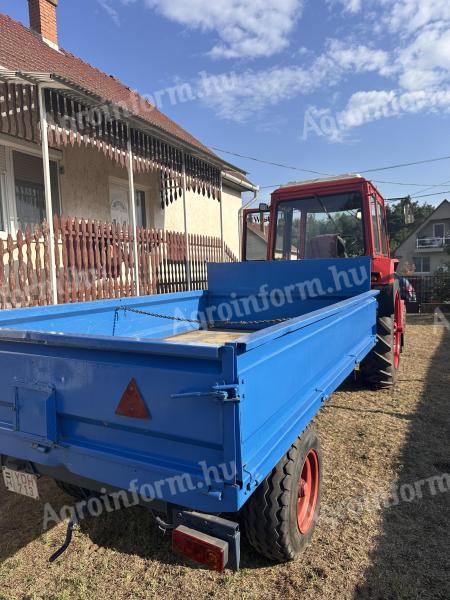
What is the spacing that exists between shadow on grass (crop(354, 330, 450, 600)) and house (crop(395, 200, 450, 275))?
3863 centimetres

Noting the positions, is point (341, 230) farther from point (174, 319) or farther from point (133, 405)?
point (133, 405)

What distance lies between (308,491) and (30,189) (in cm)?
661

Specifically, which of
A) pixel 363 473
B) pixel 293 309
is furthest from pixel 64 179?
pixel 363 473

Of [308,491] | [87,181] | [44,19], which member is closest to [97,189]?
[87,181]

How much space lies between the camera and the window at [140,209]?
31.4 ft

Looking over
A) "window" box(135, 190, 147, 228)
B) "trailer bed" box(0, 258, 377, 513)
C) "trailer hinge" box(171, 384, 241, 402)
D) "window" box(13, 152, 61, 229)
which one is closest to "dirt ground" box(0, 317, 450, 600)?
"trailer bed" box(0, 258, 377, 513)

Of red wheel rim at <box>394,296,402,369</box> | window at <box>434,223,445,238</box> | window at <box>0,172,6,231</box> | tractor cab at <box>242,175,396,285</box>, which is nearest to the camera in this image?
tractor cab at <box>242,175,396,285</box>

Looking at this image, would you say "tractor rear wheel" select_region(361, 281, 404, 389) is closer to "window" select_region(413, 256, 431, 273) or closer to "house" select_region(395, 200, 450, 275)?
→ "house" select_region(395, 200, 450, 275)

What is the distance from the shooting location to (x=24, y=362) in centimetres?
193

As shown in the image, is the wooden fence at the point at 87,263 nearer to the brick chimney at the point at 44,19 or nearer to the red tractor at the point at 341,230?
the red tractor at the point at 341,230

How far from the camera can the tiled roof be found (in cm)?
670

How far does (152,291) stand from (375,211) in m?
4.15

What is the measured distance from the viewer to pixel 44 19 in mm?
9023

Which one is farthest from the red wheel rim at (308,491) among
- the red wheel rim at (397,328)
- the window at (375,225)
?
the red wheel rim at (397,328)
